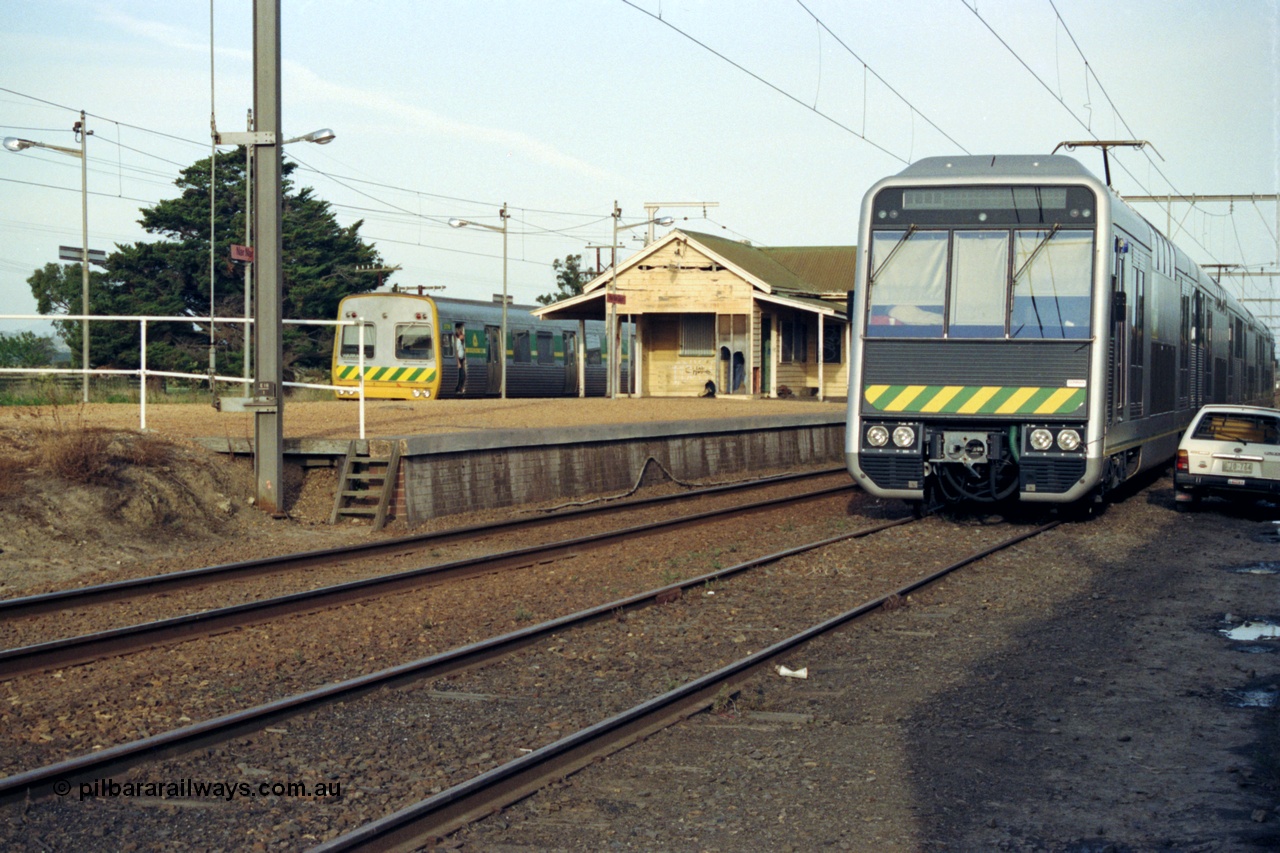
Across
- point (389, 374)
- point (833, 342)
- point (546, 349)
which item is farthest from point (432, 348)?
point (833, 342)

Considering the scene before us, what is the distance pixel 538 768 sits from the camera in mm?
5871

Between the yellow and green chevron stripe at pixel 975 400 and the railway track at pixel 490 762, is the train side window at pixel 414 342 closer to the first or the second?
the yellow and green chevron stripe at pixel 975 400

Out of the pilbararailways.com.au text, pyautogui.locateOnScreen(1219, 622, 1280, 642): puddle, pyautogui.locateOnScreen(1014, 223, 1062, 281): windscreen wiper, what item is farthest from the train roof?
the pilbararailways.com.au text

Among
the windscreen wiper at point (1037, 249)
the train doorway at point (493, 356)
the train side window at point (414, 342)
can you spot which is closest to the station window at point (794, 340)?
the train doorway at point (493, 356)

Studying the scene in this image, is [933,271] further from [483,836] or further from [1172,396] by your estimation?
[483,836]

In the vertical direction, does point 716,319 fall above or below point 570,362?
above

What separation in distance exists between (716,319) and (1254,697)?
106ft

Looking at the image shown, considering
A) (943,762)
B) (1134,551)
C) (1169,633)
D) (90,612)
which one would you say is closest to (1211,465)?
(1134,551)

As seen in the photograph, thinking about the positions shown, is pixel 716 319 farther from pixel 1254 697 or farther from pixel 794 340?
pixel 1254 697

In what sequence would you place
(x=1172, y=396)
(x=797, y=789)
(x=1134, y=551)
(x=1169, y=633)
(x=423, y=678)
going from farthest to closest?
(x=1172, y=396)
(x=1134, y=551)
(x=1169, y=633)
(x=423, y=678)
(x=797, y=789)

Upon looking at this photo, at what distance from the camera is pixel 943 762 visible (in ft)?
20.4

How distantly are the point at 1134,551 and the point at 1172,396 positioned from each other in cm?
575

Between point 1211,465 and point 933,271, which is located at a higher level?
point 933,271

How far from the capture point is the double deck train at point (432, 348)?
116ft
